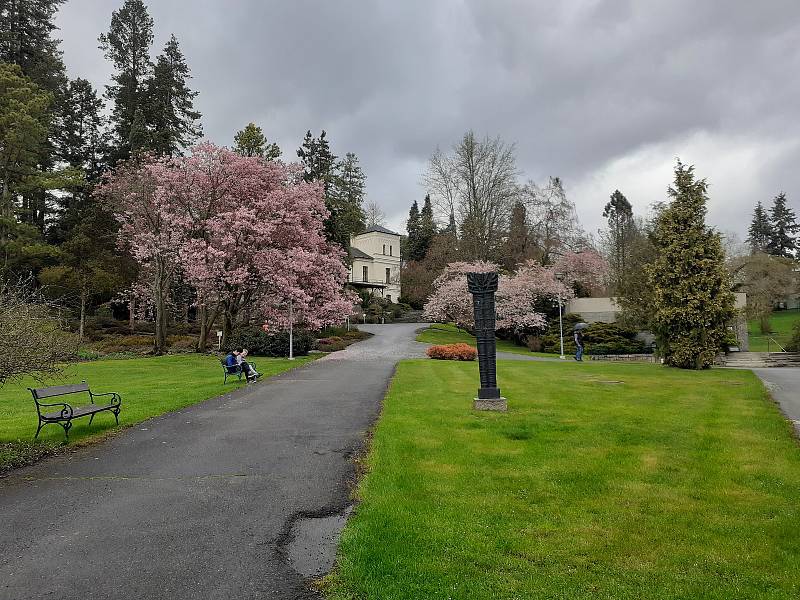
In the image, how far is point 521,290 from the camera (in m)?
38.4

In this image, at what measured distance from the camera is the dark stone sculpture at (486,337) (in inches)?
422

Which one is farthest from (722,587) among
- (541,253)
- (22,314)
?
(541,253)

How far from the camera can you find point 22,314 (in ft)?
22.8

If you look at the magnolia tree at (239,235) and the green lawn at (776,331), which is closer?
the magnolia tree at (239,235)

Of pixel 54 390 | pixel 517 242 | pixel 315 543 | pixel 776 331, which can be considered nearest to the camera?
pixel 315 543

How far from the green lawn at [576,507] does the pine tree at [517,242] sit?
3595 cm

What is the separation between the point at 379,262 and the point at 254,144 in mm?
39970

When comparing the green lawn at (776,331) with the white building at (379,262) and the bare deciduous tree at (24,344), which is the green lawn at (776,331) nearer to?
the white building at (379,262)

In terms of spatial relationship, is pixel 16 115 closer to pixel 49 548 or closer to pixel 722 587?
pixel 49 548

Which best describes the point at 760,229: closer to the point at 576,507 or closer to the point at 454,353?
Answer: the point at 454,353

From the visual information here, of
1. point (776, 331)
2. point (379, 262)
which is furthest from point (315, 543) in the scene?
point (379, 262)

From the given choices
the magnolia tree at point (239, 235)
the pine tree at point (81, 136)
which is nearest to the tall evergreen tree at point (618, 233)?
the magnolia tree at point (239, 235)

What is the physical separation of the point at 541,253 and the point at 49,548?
145 feet

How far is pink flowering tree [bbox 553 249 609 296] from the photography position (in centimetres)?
4284
